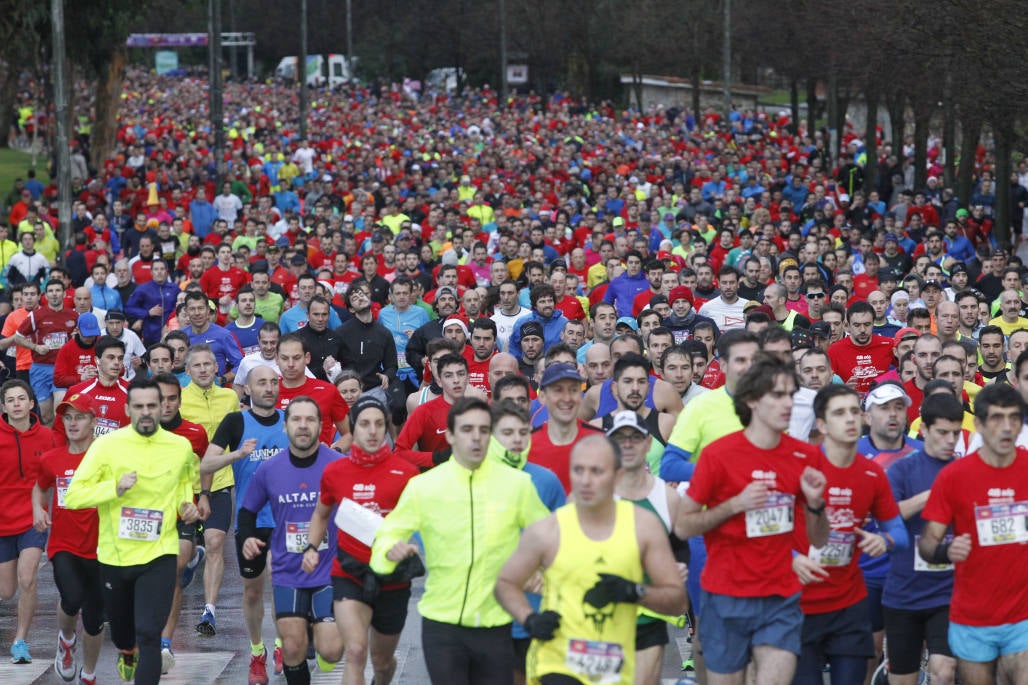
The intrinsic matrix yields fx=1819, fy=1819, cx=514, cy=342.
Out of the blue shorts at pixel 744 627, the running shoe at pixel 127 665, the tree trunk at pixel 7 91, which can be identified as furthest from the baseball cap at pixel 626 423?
the tree trunk at pixel 7 91

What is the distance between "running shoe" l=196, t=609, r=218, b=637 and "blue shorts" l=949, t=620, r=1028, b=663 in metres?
5.44

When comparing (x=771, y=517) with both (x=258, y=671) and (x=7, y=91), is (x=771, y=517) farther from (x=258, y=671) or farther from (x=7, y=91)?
(x=7, y=91)

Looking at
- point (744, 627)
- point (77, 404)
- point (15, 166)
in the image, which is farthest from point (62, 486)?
point (15, 166)

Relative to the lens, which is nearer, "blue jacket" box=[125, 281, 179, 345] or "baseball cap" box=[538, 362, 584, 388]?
"baseball cap" box=[538, 362, 584, 388]

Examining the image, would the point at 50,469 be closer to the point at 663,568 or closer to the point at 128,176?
the point at 663,568

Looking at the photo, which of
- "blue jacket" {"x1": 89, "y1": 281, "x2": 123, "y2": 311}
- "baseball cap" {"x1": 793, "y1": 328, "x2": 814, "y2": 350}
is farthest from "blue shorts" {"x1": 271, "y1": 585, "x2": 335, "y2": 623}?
"blue jacket" {"x1": 89, "y1": 281, "x2": 123, "y2": 311}

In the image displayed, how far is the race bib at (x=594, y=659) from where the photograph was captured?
6.74 metres

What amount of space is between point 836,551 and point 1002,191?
2505 cm

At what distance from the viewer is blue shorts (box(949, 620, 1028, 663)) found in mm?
Answer: 7703

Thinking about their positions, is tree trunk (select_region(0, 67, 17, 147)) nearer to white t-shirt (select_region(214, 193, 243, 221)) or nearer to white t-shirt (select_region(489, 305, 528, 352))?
A: white t-shirt (select_region(214, 193, 243, 221))

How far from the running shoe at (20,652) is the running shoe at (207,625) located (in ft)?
3.58

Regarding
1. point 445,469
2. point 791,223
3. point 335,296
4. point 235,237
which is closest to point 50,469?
point 445,469

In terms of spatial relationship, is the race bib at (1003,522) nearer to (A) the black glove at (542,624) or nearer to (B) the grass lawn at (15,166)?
(A) the black glove at (542,624)

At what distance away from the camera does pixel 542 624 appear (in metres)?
6.63
